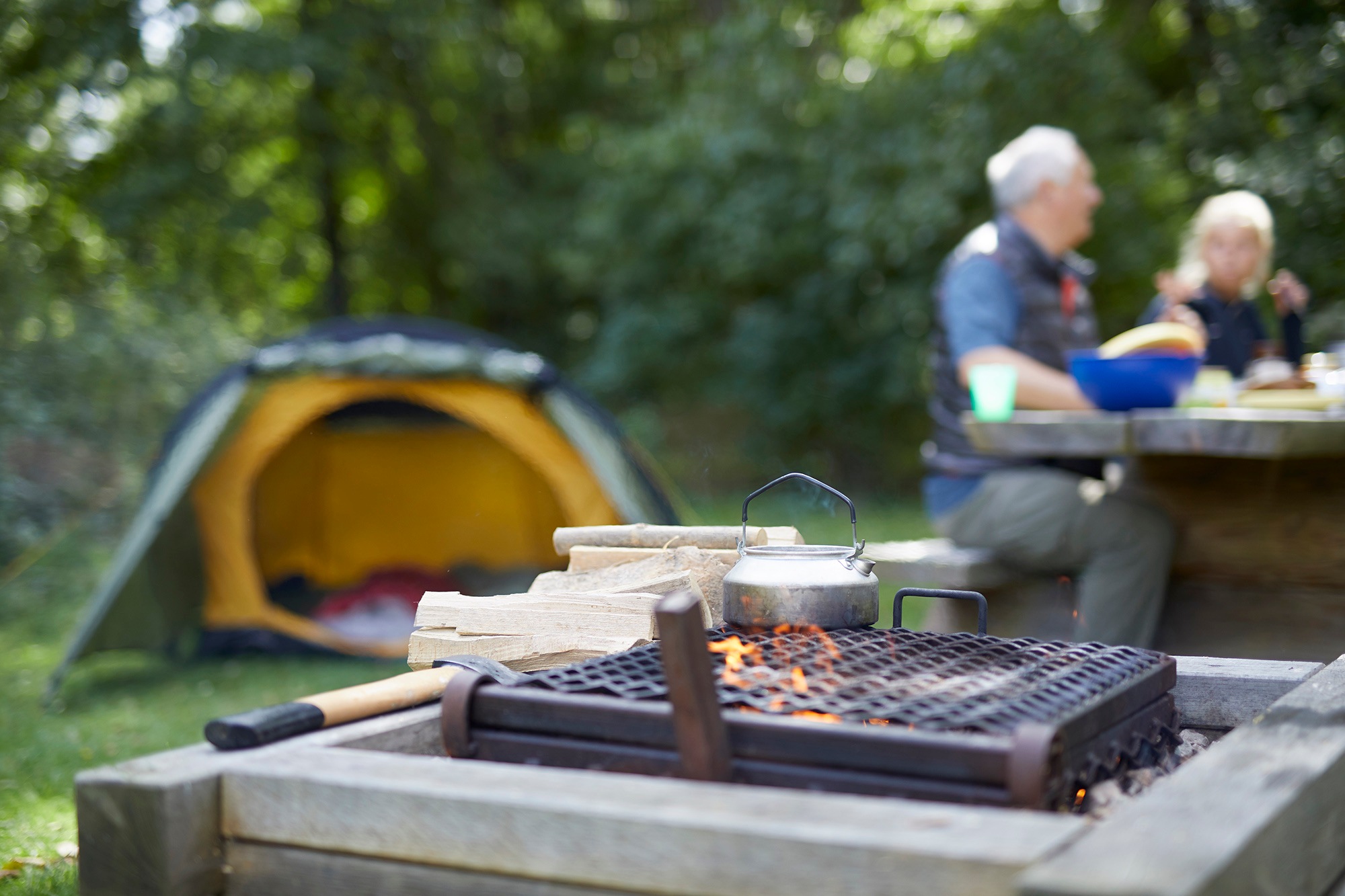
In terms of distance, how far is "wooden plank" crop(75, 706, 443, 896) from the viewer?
1343 mm

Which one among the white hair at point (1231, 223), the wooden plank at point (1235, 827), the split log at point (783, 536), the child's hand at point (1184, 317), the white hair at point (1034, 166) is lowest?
the wooden plank at point (1235, 827)

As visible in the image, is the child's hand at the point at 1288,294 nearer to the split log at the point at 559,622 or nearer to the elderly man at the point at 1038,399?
the elderly man at the point at 1038,399

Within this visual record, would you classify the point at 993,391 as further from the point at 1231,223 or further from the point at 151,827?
the point at 151,827

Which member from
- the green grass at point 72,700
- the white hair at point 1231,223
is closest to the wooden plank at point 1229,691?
the green grass at point 72,700

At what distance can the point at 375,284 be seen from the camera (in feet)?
49.4

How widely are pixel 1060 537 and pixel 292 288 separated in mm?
13520

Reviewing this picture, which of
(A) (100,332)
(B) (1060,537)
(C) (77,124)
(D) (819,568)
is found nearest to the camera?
(D) (819,568)

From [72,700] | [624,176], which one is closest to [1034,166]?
[72,700]

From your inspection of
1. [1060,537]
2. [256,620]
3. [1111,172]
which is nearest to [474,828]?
[1060,537]

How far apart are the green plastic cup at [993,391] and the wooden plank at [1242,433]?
0.41 meters

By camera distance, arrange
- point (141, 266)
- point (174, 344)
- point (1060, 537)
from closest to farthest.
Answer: point (1060, 537) < point (174, 344) < point (141, 266)

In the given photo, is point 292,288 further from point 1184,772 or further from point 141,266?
point 1184,772

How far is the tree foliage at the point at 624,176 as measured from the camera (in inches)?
338

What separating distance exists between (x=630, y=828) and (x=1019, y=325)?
292cm
